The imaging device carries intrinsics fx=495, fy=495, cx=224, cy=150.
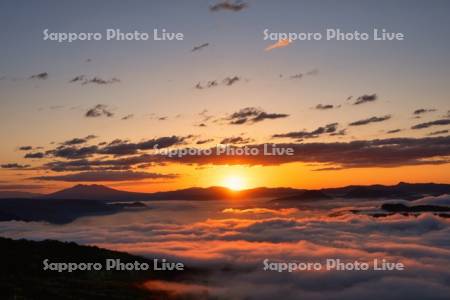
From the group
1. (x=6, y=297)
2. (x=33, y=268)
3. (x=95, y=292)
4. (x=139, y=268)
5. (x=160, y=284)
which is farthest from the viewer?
(x=139, y=268)

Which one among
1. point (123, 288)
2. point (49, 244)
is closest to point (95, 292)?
point (123, 288)

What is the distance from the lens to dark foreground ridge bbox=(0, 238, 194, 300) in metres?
99.2

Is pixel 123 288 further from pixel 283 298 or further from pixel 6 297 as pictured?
pixel 283 298

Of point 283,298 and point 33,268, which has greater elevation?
point 33,268

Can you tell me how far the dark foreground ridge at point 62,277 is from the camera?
99250 millimetres

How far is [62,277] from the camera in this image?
140m

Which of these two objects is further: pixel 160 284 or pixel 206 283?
pixel 206 283

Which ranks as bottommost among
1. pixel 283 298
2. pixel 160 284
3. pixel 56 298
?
pixel 283 298

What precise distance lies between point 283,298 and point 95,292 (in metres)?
105

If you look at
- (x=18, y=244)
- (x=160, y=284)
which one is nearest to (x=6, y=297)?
(x=160, y=284)

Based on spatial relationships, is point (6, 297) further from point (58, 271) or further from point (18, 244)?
point (18, 244)

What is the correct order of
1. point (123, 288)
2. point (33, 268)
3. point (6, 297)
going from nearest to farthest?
point (6, 297) < point (123, 288) < point (33, 268)

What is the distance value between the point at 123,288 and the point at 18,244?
61.1 metres

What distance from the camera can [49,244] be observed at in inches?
7372
